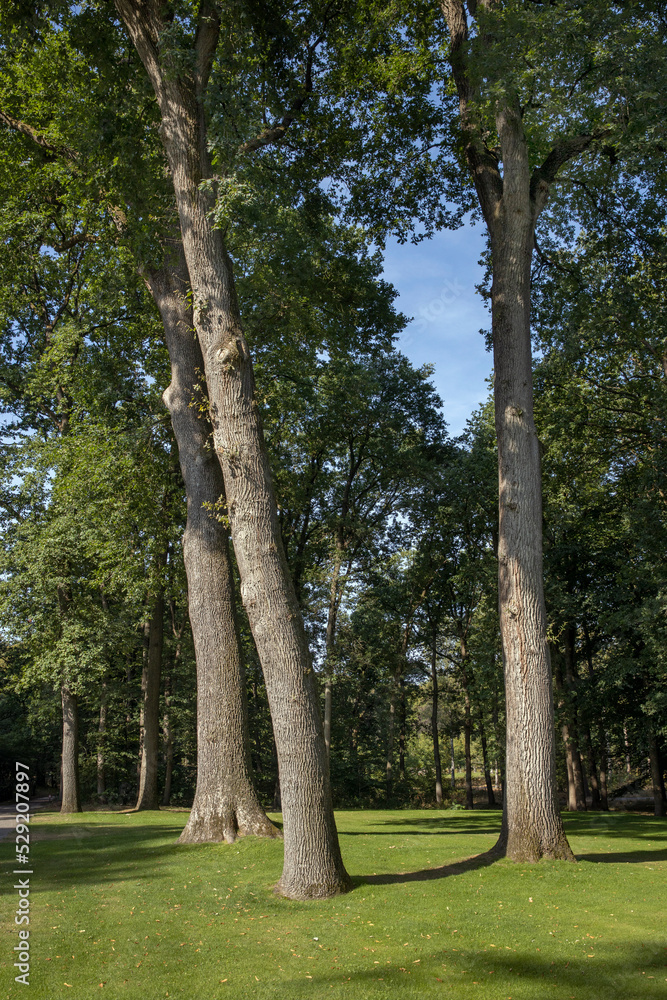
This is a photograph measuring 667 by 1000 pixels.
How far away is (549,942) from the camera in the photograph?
541 centimetres

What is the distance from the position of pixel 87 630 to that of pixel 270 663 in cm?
1216

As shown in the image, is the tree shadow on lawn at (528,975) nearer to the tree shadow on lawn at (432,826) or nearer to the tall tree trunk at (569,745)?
the tree shadow on lawn at (432,826)

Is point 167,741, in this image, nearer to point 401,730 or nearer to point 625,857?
point 401,730

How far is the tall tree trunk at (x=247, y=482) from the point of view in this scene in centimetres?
671

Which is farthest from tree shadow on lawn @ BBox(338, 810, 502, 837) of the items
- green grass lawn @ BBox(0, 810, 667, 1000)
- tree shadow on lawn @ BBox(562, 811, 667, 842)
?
green grass lawn @ BBox(0, 810, 667, 1000)

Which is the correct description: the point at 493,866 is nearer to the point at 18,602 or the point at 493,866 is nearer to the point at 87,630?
the point at 87,630

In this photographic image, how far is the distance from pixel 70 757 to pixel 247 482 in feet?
47.2

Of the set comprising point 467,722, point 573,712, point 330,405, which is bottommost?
point 467,722

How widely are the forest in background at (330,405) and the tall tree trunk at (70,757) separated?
0.22 meters

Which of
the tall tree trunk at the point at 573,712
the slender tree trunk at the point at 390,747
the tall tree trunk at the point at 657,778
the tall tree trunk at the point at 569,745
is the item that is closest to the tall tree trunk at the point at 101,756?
the slender tree trunk at the point at 390,747

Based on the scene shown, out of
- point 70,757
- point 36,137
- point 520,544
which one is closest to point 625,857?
point 520,544

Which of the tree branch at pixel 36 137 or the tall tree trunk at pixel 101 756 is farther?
the tall tree trunk at pixel 101 756

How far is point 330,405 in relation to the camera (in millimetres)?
20859

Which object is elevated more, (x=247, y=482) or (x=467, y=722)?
→ (x=247, y=482)
